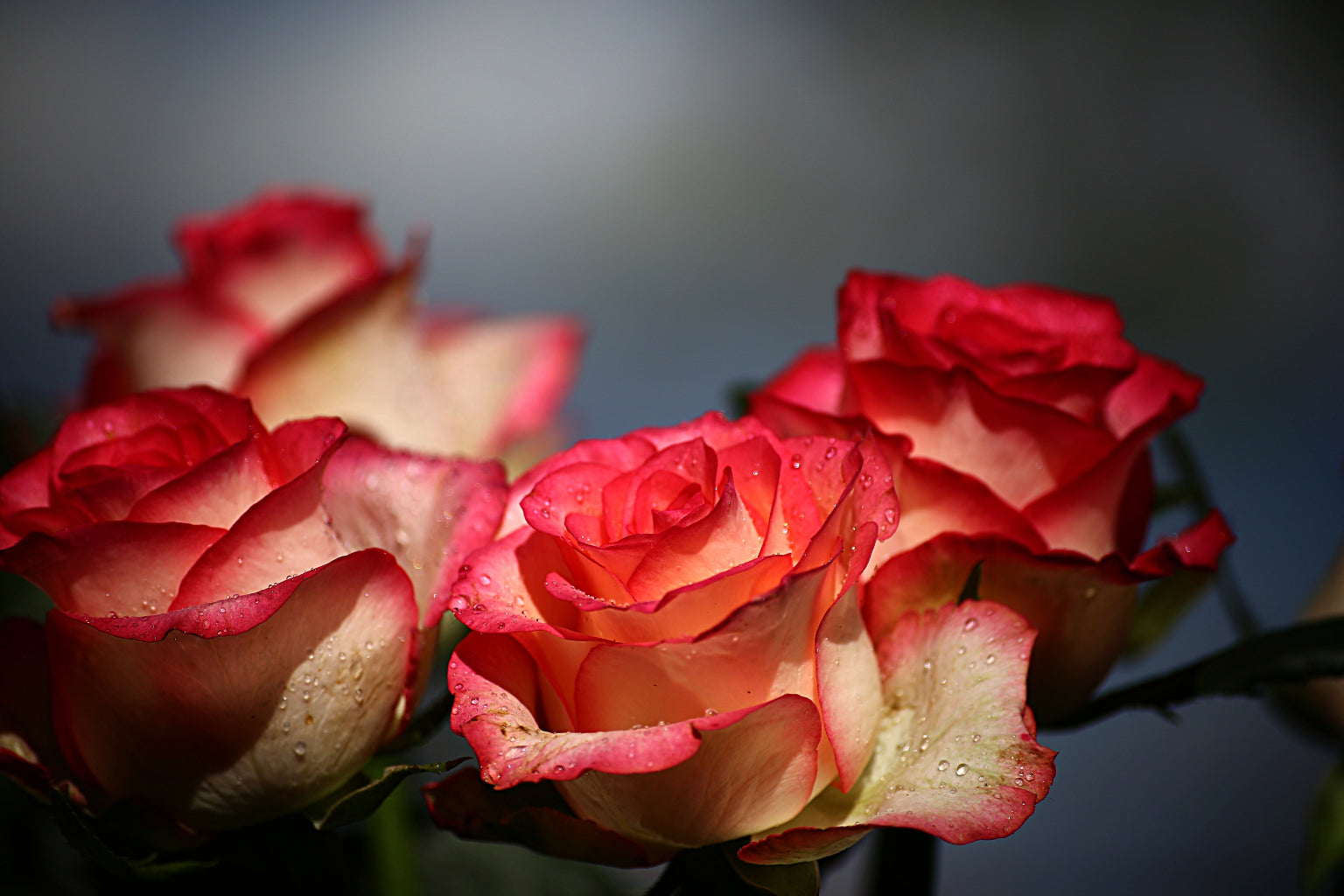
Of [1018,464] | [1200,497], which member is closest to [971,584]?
[1018,464]

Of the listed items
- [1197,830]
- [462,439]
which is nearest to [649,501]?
[462,439]

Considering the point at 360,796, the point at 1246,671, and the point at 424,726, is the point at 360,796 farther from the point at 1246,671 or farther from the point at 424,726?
the point at 1246,671

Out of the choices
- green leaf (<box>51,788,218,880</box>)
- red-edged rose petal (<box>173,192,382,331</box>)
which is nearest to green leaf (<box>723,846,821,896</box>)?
green leaf (<box>51,788,218,880</box>)

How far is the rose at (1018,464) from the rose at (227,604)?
0.09m

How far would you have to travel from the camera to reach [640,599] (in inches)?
7.0

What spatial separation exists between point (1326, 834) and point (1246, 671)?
0.12 m

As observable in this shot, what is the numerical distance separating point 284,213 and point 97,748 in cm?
22

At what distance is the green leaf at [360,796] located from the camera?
184 millimetres

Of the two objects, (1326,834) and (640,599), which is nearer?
(640,599)

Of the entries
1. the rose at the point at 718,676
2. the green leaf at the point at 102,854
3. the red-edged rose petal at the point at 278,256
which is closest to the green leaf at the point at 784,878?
the rose at the point at 718,676

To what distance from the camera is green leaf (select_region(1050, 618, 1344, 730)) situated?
0.21 m

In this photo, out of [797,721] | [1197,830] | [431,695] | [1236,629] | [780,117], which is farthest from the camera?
[780,117]

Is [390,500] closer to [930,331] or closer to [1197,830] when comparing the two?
[930,331]

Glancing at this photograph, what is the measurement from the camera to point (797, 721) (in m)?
0.18
